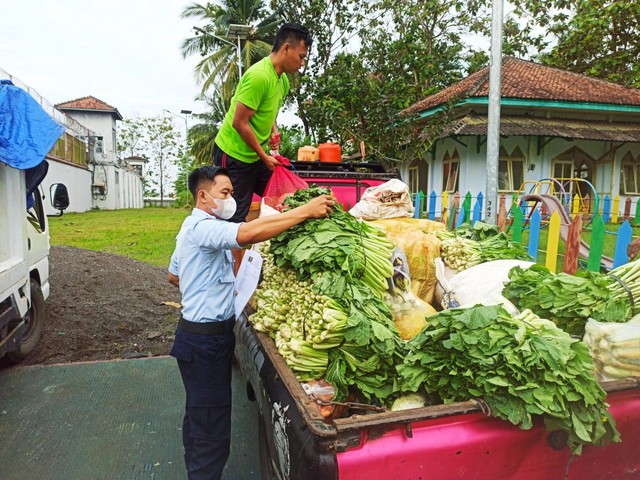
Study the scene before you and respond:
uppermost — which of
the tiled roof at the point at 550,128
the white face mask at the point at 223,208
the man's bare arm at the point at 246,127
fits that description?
the tiled roof at the point at 550,128

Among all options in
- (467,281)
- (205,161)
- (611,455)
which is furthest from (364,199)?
(205,161)

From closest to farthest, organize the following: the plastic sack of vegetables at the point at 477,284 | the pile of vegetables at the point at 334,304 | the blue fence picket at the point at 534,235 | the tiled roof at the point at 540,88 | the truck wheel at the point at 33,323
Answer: the pile of vegetables at the point at 334,304 → the plastic sack of vegetables at the point at 477,284 → the truck wheel at the point at 33,323 → the blue fence picket at the point at 534,235 → the tiled roof at the point at 540,88

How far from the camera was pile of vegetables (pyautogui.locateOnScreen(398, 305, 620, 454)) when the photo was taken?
1.60m

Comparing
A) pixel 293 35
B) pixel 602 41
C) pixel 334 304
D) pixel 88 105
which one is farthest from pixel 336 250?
pixel 88 105

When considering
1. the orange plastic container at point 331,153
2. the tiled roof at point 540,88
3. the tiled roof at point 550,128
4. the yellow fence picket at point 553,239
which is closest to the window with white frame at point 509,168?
the tiled roof at point 550,128

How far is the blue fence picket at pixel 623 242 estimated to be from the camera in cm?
454

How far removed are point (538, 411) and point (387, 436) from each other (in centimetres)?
52

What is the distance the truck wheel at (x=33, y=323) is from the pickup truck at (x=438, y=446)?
3.85 metres

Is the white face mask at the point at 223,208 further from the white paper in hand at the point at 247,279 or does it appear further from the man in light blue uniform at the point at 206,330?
the white paper in hand at the point at 247,279

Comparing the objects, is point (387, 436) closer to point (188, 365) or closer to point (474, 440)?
point (474, 440)

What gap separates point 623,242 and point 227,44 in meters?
21.2

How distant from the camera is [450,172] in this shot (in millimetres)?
17000

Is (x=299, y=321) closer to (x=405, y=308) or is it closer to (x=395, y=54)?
(x=405, y=308)

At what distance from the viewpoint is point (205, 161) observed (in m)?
28.2
